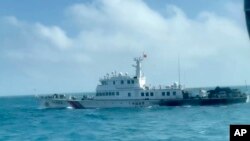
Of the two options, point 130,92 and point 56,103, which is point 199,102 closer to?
point 130,92

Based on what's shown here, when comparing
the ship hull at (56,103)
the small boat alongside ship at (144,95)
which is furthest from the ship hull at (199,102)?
the ship hull at (56,103)

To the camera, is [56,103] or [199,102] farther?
→ [56,103]

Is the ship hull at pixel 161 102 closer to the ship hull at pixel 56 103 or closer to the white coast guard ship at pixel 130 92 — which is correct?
the white coast guard ship at pixel 130 92

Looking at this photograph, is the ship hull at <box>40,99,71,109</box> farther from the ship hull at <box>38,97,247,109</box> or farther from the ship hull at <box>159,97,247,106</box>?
the ship hull at <box>159,97,247,106</box>

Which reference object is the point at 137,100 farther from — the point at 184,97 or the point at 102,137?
the point at 102,137

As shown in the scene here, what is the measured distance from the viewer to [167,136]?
39406 millimetres

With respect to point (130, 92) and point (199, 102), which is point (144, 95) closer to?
point (130, 92)

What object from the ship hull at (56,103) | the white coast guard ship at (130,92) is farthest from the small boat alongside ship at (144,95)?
the ship hull at (56,103)

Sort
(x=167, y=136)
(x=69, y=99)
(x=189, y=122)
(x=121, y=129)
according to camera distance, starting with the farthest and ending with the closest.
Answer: (x=69, y=99) < (x=189, y=122) < (x=121, y=129) < (x=167, y=136)


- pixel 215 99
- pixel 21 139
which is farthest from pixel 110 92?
pixel 21 139

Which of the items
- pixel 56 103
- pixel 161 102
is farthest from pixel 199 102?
pixel 56 103

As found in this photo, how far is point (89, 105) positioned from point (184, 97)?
61.5 feet

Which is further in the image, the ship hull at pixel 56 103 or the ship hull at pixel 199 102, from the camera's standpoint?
the ship hull at pixel 56 103

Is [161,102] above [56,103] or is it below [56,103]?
below
